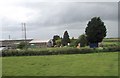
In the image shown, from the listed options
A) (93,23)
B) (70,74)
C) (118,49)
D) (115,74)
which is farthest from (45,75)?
(93,23)

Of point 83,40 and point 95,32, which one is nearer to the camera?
point 83,40

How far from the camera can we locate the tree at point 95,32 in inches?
1977

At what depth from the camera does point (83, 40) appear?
157 feet

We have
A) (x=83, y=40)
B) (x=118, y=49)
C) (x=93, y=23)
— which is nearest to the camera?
(x=118, y=49)

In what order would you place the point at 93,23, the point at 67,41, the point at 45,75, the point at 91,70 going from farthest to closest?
the point at 67,41 → the point at 93,23 → the point at 91,70 → the point at 45,75

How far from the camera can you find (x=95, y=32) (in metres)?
51.2

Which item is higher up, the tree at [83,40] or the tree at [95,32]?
the tree at [95,32]

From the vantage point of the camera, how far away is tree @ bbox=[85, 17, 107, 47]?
50.2 meters

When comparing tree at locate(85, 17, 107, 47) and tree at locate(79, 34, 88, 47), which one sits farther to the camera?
tree at locate(85, 17, 107, 47)

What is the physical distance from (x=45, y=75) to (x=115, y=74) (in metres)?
3.18

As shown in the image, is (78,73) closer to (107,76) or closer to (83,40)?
(107,76)

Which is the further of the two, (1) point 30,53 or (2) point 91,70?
(1) point 30,53

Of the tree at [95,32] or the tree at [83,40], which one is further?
the tree at [95,32]

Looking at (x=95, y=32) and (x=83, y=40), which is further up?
(x=95, y=32)
